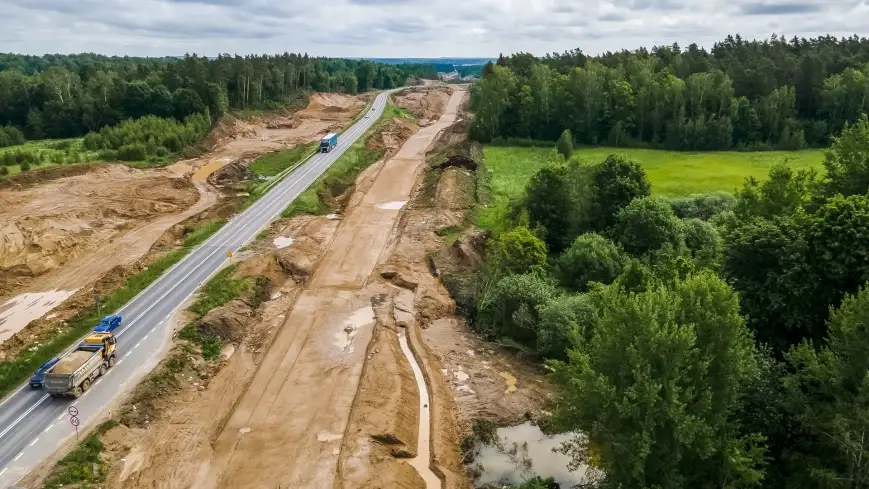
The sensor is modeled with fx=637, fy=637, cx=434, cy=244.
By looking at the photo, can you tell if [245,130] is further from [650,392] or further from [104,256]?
[650,392]

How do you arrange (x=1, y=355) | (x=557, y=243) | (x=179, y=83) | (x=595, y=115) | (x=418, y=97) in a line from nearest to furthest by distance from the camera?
(x=1, y=355), (x=557, y=243), (x=595, y=115), (x=179, y=83), (x=418, y=97)

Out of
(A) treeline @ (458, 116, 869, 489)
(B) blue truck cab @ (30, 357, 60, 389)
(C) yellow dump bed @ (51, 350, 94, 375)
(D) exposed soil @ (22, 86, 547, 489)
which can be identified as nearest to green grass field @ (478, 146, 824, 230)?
(D) exposed soil @ (22, 86, 547, 489)

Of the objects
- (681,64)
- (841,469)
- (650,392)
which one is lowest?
(841,469)

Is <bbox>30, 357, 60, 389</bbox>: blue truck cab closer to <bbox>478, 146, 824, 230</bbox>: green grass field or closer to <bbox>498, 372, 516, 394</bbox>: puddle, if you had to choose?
<bbox>498, 372, 516, 394</bbox>: puddle

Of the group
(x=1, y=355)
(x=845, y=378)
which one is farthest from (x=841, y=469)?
(x=1, y=355)

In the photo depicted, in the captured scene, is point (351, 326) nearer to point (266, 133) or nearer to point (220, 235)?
point (220, 235)
